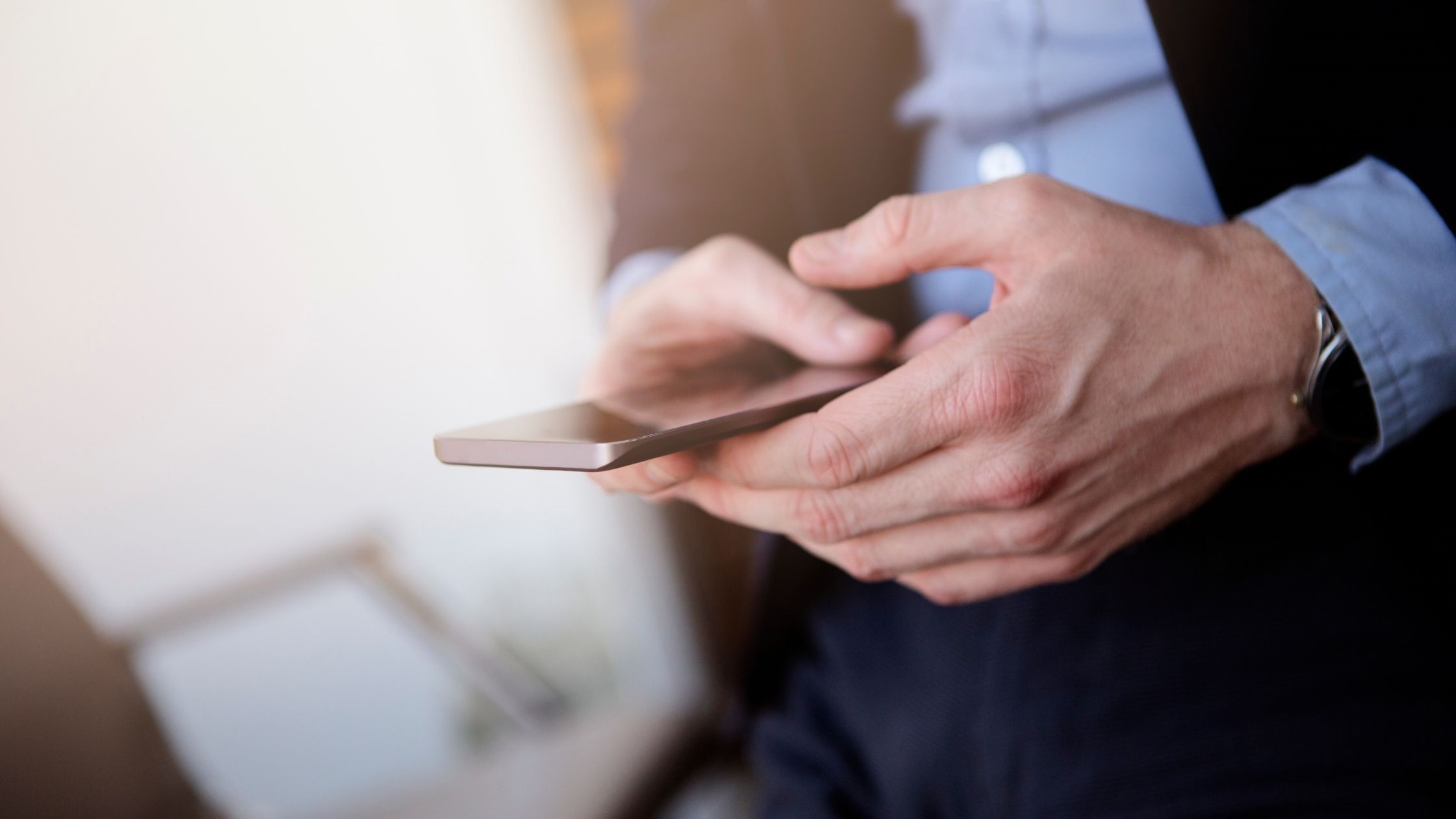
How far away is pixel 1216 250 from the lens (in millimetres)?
260

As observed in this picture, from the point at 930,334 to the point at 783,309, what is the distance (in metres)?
0.06

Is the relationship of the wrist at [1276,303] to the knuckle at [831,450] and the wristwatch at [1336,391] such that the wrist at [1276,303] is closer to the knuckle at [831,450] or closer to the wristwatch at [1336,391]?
the wristwatch at [1336,391]

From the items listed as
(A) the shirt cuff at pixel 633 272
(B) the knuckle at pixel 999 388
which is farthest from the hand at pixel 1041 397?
(A) the shirt cuff at pixel 633 272

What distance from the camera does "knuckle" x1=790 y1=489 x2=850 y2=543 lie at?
10.5 inches

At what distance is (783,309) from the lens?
29 cm

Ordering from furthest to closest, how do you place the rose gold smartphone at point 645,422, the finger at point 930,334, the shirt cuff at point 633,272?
the shirt cuff at point 633,272 < the finger at point 930,334 < the rose gold smartphone at point 645,422

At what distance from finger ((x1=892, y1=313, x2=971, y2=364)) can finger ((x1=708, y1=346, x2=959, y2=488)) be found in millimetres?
54

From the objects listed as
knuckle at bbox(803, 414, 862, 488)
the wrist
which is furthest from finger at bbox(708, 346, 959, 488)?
the wrist

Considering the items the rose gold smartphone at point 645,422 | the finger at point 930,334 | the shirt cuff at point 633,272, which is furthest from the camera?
the shirt cuff at point 633,272

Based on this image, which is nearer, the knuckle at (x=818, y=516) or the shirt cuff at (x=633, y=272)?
the knuckle at (x=818, y=516)

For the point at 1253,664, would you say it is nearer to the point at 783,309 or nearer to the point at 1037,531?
the point at 1037,531

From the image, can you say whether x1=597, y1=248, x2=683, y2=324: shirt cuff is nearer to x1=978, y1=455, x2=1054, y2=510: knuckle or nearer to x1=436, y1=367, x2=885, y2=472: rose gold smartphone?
x1=436, y1=367, x2=885, y2=472: rose gold smartphone

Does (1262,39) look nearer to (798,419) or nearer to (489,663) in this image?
(798,419)

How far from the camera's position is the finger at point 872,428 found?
0.78ft
